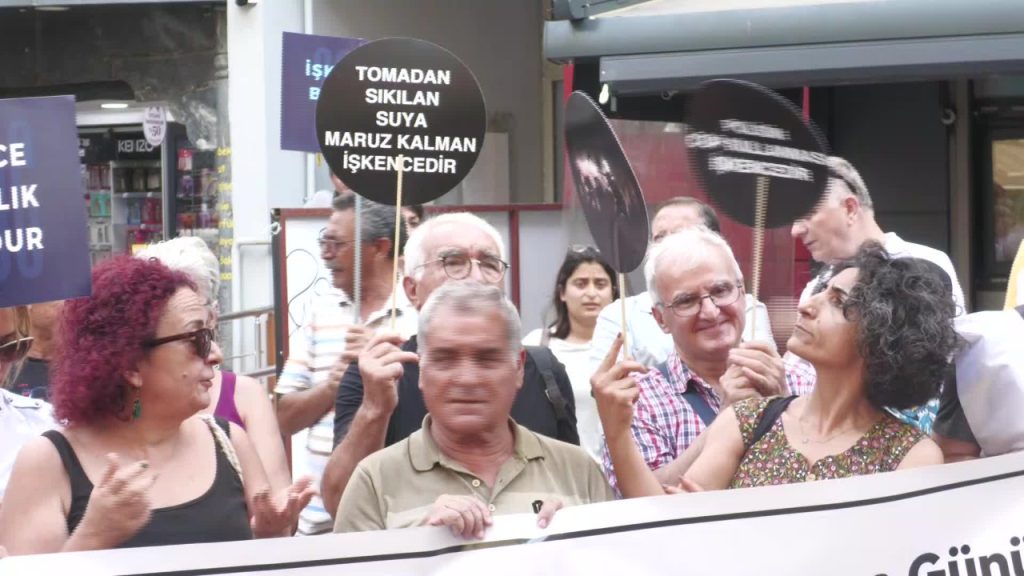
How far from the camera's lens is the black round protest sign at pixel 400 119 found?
13.1 feet

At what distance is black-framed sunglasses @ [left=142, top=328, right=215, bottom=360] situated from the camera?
11.0ft

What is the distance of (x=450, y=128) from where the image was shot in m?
4.06

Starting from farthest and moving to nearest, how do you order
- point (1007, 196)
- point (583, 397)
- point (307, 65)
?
point (1007, 196) < point (307, 65) < point (583, 397)

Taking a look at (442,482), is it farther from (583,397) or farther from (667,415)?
(583,397)

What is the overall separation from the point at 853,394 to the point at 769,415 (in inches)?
6.9

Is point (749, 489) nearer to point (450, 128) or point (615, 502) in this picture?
point (615, 502)

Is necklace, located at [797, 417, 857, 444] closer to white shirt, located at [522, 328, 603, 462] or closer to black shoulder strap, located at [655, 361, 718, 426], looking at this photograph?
black shoulder strap, located at [655, 361, 718, 426]

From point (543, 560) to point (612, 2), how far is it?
4.09 metres

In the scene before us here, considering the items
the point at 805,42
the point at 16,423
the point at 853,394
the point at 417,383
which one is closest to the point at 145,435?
the point at 417,383

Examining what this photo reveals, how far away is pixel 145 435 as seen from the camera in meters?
3.33

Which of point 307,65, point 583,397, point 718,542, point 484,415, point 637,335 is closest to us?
point 718,542

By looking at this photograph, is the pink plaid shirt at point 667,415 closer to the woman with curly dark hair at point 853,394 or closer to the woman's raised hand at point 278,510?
the woman with curly dark hair at point 853,394

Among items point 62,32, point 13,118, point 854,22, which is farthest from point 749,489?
point 62,32

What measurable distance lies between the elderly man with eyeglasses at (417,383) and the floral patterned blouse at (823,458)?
1.84ft
